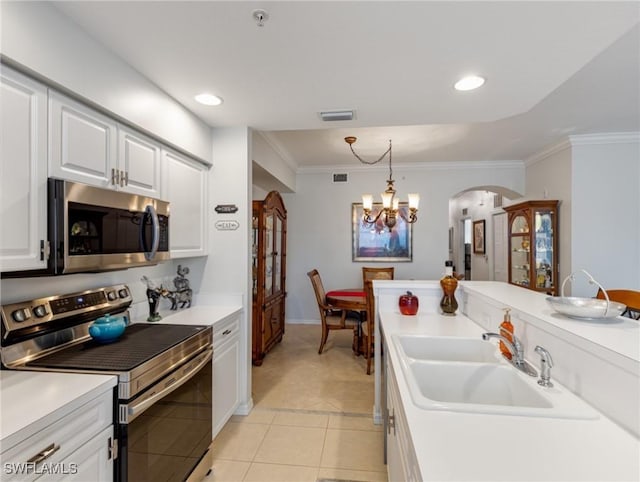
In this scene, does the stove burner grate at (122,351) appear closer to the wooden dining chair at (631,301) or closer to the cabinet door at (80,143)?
the cabinet door at (80,143)

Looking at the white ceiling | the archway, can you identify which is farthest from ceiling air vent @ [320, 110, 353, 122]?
the archway

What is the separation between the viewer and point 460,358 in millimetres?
1846

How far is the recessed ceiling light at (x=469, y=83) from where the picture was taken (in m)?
1.96

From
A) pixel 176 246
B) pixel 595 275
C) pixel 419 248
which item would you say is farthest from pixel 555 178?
pixel 176 246

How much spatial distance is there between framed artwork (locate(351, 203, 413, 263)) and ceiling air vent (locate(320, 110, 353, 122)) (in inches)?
119

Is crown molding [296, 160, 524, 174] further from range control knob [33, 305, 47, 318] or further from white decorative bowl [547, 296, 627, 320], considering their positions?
range control knob [33, 305, 47, 318]

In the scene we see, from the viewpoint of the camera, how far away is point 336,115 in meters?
2.53

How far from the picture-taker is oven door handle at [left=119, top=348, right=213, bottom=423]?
134cm

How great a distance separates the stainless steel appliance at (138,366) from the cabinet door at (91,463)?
4 centimetres

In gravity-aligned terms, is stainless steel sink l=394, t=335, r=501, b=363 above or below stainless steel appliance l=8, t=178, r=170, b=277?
below

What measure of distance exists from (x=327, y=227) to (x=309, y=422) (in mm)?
3475

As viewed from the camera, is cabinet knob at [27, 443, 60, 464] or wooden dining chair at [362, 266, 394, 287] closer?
cabinet knob at [27, 443, 60, 464]

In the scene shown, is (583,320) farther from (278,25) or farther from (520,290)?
(278,25)

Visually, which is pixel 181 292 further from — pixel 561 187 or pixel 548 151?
pixel 548 151
